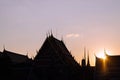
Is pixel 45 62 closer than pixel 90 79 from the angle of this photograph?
Yes

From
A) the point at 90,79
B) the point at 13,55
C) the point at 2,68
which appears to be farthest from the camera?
the point at 13,55

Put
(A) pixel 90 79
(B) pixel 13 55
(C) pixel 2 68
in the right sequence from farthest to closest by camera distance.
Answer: (B) pixel 13 55 → (A) pixel 90 79 → (C) pixel 2 68

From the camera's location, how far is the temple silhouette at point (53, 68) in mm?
54938

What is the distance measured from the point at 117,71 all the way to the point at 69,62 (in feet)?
29.3

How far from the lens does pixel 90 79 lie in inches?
2363

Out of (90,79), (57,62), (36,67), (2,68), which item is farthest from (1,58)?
(90,79)

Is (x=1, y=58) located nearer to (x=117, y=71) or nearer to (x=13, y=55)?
(x=13, y=55)

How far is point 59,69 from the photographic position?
55.0 meters

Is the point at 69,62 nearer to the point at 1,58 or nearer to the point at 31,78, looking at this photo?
the point at 31,78

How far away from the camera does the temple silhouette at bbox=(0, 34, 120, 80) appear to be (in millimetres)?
54938

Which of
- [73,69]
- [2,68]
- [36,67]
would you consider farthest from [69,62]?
[2,68]

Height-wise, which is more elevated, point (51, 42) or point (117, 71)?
point (51, 42)

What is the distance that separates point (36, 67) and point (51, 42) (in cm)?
550

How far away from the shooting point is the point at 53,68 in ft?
181
